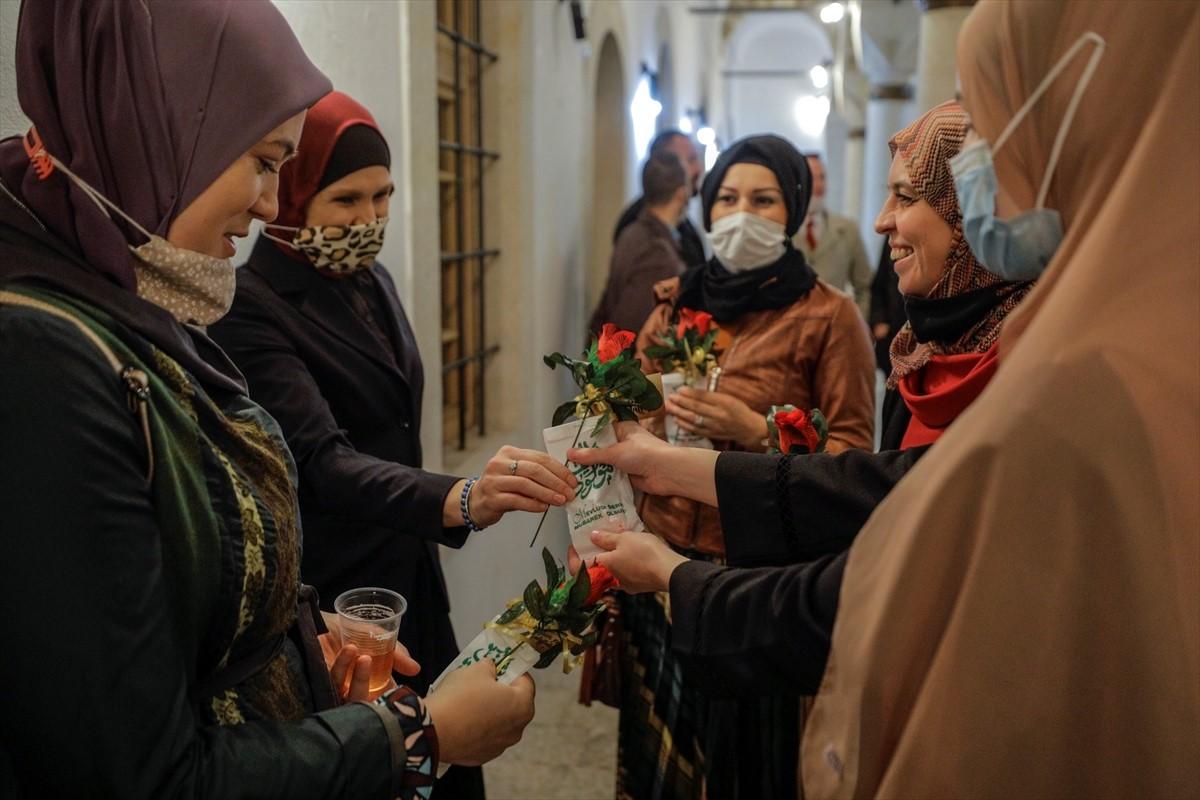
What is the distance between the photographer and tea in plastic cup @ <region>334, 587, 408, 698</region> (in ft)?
5.16

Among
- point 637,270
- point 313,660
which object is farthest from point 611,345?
point 637,270

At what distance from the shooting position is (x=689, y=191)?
516cm

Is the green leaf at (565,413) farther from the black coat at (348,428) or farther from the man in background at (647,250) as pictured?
the man in background at (647,250)

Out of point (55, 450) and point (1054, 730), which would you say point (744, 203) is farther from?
point (55, 450)

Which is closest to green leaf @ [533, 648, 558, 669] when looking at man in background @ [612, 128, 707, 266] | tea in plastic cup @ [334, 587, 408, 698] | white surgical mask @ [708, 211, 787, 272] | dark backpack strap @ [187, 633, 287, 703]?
tea in plastic cup @ [334, 587, 408, 698]

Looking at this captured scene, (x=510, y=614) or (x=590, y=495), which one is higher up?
(x=590, y=495)

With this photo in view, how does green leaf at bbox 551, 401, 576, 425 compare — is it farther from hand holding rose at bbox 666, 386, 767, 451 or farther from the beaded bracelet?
hand holding rose at bbox 666, 386, 767, 451

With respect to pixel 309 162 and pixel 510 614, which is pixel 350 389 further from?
pixel 510 614

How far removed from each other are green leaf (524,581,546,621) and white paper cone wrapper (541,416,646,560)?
0.22 meters

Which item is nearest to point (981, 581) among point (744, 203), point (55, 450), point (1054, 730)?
point (1054, 730)

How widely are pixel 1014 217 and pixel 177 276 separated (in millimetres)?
951

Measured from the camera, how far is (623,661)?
2.77 metres

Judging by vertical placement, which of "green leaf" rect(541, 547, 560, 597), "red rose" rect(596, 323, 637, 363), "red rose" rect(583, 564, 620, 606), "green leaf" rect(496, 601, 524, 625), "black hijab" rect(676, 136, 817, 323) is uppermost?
"black hijab" rect(676, 136, 817, 323)

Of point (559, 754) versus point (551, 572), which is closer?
point (551, 572)
